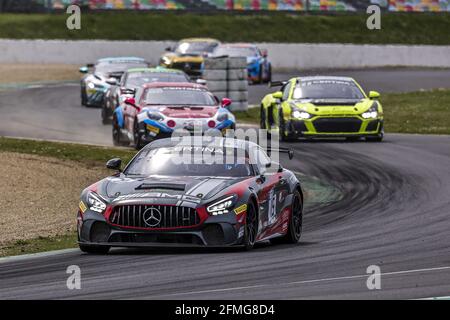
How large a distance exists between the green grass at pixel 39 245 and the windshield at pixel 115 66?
67.8 ft

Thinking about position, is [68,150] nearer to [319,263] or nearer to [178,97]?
[178,97]

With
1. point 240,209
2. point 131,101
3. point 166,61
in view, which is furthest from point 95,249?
point 166,61

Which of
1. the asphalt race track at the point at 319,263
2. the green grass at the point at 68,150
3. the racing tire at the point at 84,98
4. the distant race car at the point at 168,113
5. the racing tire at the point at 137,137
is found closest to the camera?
the asphalt race track at the point at 319,263

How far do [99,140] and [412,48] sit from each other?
2716cm

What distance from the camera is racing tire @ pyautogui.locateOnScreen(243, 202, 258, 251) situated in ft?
44.1

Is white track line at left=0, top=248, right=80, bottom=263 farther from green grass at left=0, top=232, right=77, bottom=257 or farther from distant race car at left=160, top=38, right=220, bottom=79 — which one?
distant race car at left=160, top=38, right=220, bottom=79

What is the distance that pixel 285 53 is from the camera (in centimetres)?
5281

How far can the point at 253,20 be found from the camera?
196 feet

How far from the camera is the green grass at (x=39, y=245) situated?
1460 centimetres

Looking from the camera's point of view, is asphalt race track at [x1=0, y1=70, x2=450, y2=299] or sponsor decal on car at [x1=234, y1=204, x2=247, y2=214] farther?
sponsor decal on car at [x1=234, y1=204, x2=247, y2=214]

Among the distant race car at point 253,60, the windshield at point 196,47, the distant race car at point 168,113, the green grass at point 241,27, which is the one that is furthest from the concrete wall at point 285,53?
the distant race car at point 168,113

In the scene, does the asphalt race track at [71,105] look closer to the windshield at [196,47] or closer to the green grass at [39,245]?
the windshield at [196,47]

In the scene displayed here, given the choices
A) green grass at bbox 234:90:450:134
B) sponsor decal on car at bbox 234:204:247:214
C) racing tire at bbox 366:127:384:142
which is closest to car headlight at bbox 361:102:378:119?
racing tire at bbox 366:127:384:142

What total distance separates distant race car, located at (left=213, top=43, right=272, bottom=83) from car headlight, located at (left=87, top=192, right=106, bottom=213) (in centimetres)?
3069
